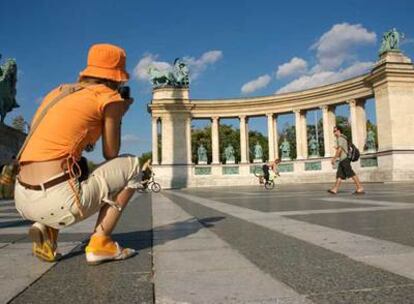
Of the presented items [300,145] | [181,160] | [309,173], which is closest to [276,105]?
[300,145]

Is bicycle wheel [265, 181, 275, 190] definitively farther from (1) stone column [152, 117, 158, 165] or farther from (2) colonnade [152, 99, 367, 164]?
(1) stone column [152, 117, 158, 165]

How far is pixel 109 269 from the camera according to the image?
3.79m

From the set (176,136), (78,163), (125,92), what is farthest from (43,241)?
(176,136)

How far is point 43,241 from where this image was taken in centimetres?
408

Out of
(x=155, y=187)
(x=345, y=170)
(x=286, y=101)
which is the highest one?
(x=286, y=101)

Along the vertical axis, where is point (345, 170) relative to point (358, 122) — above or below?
below

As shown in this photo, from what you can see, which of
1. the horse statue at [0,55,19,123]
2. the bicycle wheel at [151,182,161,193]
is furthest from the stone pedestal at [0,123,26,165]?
the bicycle wheel at [151,182,161,193]

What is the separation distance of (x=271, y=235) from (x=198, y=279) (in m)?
2.48

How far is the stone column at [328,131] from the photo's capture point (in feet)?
155

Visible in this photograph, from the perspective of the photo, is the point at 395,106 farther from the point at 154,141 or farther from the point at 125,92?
the point at 125,92

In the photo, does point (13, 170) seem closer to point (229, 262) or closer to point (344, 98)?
point (229, 262)

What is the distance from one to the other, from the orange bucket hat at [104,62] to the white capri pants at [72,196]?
78 centimetres

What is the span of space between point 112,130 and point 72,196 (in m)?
0.69

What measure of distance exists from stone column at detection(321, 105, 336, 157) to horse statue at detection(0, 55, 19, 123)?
3067cm
